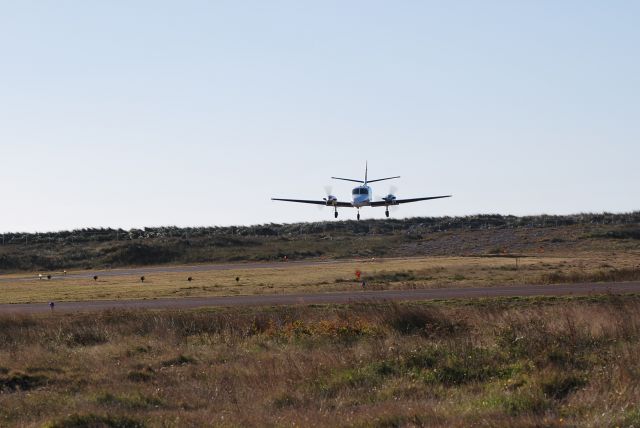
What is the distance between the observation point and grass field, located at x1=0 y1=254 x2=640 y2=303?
2128 inches

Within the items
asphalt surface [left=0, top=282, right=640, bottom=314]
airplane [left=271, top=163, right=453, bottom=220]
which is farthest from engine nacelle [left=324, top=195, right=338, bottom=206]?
asphalt surface [left=0, top=282, right=640, bottom=314]

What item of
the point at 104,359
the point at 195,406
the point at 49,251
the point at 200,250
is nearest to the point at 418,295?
the point at 104,359

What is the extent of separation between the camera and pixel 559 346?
2289 cm

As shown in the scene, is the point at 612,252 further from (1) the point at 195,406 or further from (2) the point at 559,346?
(1) the point at 195,406

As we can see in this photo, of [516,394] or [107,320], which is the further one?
[107,320]

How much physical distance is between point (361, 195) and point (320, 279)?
27.9 metres

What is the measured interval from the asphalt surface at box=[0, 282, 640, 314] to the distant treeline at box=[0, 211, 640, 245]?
81.6 meters

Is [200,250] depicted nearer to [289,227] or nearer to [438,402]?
[289,227]

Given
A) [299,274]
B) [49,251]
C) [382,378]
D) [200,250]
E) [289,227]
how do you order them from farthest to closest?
[289,227] < [49,251] < [200,250] < [299,274] < [382,378]

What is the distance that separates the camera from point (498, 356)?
2286 centimetres

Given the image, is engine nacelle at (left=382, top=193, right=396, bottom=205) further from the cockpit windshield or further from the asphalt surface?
the asphalt surface

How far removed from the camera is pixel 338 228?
145375 mm

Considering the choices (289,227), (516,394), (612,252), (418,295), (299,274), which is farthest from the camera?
(289,227)

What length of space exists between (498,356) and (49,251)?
103 meters
